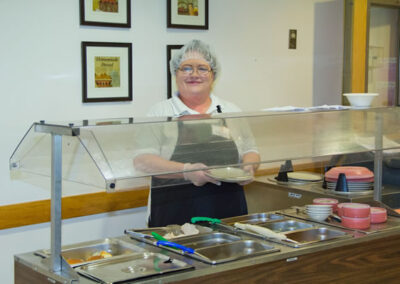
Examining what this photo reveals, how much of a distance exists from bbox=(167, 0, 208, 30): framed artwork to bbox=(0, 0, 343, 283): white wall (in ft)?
0.15

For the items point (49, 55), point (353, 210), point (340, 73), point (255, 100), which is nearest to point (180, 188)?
point (353, 210)

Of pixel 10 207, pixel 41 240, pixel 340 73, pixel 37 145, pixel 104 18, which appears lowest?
pixel 41 240

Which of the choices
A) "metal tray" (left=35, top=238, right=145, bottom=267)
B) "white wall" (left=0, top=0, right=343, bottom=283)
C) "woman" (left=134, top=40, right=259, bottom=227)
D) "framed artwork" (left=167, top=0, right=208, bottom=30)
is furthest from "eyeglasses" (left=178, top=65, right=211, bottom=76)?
"metal tray" (left=35, top=238, right=145, bottom=267)

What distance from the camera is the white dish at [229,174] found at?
262 centimetres

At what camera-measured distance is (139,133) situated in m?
2.26

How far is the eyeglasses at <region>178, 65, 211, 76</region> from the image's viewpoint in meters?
3.24

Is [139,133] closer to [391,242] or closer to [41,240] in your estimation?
[391,242]

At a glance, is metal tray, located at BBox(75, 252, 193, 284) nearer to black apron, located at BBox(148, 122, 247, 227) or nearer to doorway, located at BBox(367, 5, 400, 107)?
black apron, located at BBox(148, 122, 247, 227)

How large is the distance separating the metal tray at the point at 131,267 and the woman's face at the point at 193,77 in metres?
1.17

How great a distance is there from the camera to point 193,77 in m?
3.23

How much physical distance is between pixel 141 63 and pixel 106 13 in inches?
15.3

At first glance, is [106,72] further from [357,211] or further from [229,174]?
[357,211]

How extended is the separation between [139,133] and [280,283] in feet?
2.53

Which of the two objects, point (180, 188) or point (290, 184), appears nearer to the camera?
point (180, 188)
